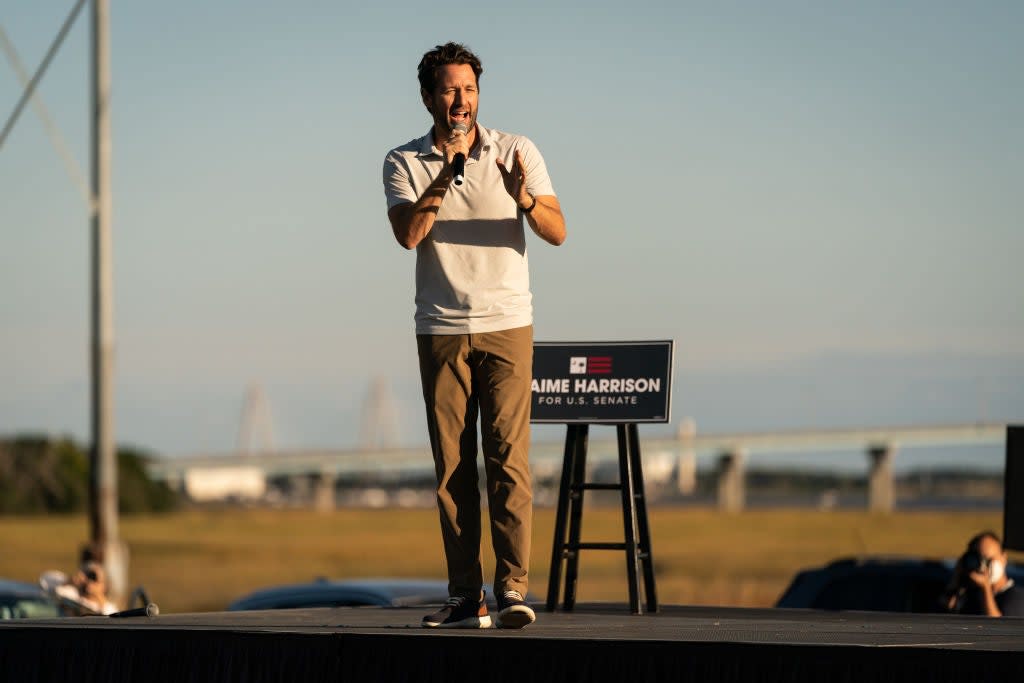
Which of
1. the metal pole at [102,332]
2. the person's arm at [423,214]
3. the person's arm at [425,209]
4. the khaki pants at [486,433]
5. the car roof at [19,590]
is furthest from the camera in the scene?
the metal pole at [102,332]

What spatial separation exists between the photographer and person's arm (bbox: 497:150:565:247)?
12.8ft

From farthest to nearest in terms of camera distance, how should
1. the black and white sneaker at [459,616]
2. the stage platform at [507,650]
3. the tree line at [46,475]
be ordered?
the tree line at [46,475] → the black and white sneaker at [459,616] → the stage platform at [507,650]

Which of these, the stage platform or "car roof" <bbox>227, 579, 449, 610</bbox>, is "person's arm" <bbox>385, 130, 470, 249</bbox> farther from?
"car roof" <bbox>227, 579, 449, 610</bbox>

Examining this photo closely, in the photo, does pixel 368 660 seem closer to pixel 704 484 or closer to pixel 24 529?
pixel 24 529

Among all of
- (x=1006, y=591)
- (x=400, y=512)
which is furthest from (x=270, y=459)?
(x=1006, y=591)

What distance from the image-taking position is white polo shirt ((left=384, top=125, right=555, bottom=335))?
23.0 ft

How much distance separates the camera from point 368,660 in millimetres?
6375

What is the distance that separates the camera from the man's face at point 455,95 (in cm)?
687

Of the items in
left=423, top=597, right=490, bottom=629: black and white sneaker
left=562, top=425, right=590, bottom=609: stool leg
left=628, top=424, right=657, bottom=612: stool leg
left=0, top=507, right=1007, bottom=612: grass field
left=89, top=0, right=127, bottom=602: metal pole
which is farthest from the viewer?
left=0, top=507, right=1007, bottom=612: grass field

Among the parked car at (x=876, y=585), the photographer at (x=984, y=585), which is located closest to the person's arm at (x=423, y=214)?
the photographer at (x=984, y=585)

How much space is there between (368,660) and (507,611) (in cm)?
61

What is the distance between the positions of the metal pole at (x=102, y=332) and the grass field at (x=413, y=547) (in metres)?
15.5

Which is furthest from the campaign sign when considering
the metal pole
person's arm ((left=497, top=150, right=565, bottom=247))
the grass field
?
the grass field

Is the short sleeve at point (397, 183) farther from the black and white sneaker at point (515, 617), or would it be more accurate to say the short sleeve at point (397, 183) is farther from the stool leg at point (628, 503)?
the stool leg at point (628, 503)
